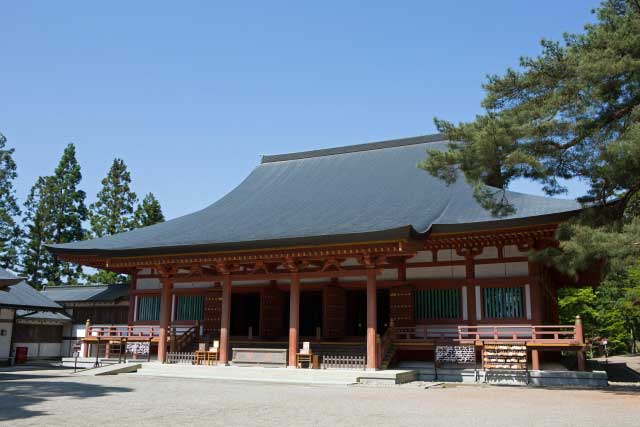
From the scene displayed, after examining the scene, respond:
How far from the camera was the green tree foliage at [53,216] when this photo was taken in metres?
42.9

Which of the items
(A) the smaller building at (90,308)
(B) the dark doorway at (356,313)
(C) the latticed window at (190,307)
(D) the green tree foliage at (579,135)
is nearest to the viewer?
(D) the green tree foliage at (579,135)

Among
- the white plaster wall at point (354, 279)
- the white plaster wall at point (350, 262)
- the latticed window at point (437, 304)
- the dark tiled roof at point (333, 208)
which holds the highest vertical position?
the dark tiled roof at point (333, 208)

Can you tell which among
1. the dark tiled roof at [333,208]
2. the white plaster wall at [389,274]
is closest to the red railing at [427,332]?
the white plaster wall at [389,274]

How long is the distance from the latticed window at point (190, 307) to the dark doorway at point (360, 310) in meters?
Answer: 5.75

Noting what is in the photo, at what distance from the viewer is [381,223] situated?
16.6 metres

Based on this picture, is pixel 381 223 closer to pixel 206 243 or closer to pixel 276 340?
pixel 206 243

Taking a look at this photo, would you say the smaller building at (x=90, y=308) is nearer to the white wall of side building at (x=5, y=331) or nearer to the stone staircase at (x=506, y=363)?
the white wall of side building at (x=5, y=331)

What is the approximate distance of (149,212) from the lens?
40.9 meters

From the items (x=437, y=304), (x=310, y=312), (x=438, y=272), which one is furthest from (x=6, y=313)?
(x=438, y=272)

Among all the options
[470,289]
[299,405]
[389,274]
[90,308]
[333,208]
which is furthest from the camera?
[90,308]

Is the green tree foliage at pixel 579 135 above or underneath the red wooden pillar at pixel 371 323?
above

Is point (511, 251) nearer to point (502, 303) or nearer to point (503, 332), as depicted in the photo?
point (502, 303)

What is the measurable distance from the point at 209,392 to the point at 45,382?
16.1ft

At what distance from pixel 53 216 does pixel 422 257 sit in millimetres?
33008
